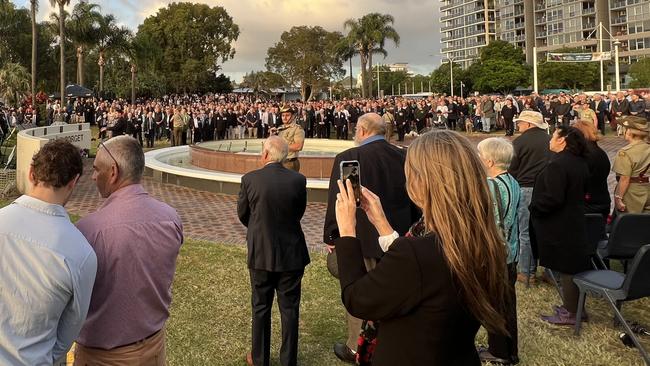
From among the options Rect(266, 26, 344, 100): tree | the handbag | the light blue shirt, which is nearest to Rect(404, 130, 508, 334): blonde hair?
the handbag

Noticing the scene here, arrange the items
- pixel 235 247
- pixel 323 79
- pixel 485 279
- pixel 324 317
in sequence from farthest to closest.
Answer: pixel 323 79 → pixel 235 247 → pixel 324 317 → pixel 485 279

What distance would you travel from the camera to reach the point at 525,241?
263 inches

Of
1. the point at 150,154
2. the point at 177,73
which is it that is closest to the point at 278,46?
the point at 177,73

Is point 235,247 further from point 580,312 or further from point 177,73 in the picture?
point 177,73

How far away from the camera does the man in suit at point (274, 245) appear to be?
4418 millimetres

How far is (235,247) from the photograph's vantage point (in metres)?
8.53

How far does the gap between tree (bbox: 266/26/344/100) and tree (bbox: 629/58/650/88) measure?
137 ft

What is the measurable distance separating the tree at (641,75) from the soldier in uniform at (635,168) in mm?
80729

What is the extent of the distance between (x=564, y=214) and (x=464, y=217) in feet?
11.8

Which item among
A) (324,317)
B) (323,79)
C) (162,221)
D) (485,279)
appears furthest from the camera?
(323,79)

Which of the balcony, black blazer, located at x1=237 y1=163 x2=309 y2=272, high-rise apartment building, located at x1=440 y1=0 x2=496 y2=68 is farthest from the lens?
high-rise apartment building, located at x1=440 y1=0 x2=496 y2=68

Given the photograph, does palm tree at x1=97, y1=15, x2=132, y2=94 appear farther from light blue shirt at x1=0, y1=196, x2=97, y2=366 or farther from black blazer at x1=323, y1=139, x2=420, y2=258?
light blue shirt at x1=0, y1=196, x2=97, y2=366

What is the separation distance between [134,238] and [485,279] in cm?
163

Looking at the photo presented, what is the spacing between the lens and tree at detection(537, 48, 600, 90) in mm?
87062
